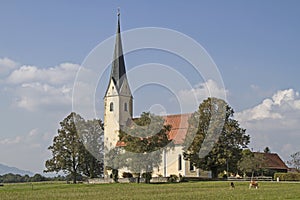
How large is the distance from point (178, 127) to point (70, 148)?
58.0ft

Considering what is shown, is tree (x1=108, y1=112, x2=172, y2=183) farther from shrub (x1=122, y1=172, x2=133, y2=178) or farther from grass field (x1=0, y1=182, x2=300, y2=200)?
grass field (x1=0, y1=182, x2=300, y2=200)

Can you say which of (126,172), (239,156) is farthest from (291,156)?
(126,172)

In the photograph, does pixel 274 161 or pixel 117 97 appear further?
pixel 274 161

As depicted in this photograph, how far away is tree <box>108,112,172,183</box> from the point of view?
69.6 metres

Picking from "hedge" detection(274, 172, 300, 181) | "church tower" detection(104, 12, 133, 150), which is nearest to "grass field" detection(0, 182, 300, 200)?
"hedge" detection(274, 172, 300, 181)

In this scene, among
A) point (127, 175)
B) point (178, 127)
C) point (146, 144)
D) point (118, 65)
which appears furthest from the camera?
point (118, 65)

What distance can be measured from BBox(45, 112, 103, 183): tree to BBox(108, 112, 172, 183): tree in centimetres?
1444

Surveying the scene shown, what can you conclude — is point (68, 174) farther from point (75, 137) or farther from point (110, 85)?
point (110, 85)

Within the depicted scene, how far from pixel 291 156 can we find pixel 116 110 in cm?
3056

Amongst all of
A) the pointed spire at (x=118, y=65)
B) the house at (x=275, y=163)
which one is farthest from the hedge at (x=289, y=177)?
the pointed spire at (x=118, y=65)

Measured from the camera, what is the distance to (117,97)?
311ft

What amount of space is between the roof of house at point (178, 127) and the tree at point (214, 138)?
10.8 m

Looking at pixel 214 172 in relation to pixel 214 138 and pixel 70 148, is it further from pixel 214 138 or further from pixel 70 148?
pixel 70 148

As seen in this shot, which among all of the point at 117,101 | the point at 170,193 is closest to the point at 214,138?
the point at 117,101
